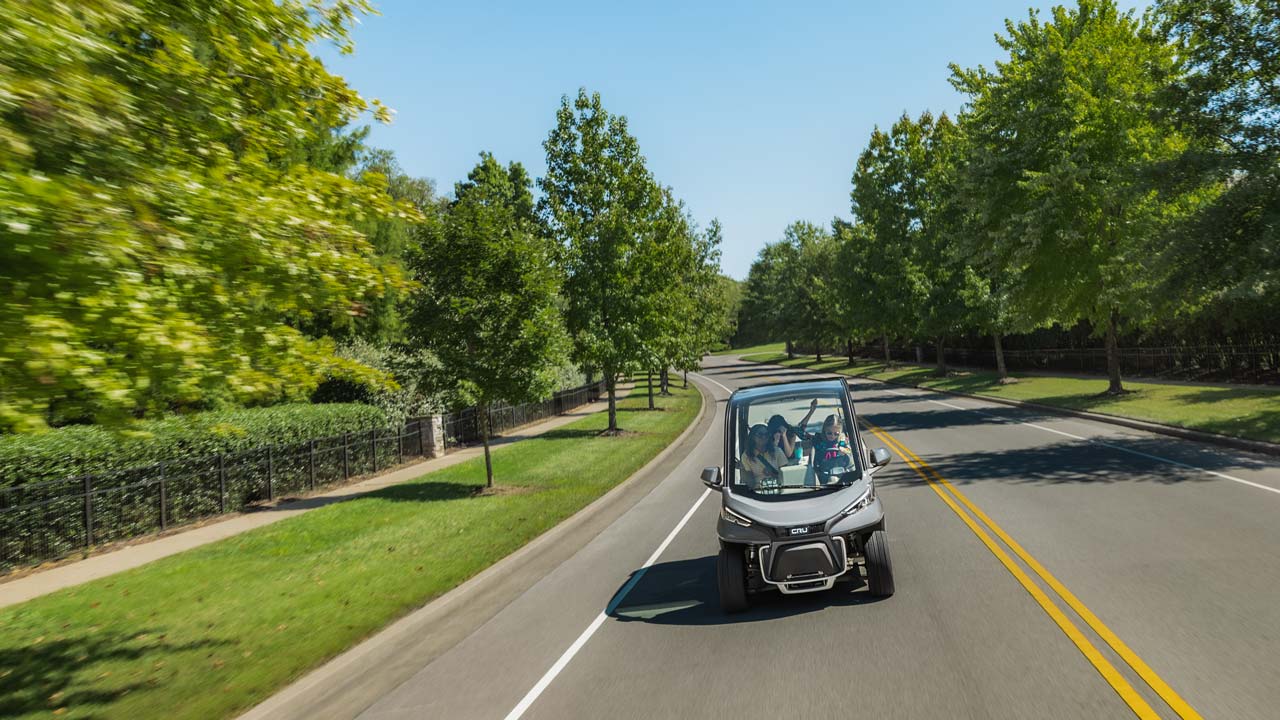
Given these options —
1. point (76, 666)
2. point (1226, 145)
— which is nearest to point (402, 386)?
point (76, 666)

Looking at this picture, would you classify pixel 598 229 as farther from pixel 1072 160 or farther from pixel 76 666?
pixel 76 666

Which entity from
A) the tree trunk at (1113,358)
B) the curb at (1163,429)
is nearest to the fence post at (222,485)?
the curb at (1163,429)

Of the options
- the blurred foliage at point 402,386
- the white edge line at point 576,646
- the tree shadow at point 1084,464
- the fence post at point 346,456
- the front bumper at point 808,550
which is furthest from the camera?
the fence post at point 346,456

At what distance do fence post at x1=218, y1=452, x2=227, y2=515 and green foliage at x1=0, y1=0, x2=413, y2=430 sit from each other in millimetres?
8525

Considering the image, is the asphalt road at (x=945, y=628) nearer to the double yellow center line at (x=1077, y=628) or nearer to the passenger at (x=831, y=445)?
the double yellow center line at (x=1077, y=628)

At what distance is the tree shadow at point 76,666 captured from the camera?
6.11 meters

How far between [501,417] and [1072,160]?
20.0 metres

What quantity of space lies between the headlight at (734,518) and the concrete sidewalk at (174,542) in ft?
25.3

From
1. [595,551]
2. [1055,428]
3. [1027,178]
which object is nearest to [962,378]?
[1027,178]

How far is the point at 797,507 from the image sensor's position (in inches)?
293

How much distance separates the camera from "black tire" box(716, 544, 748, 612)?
24.3 feet

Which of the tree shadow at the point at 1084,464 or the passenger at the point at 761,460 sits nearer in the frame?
the passenger at the point at 761,460

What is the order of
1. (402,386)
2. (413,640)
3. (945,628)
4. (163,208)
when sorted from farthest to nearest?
(402,386) → (413,640) → (945,628) → (163,208)

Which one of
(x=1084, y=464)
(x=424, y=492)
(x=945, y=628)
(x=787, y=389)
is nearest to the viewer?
(x=945, y=628)
